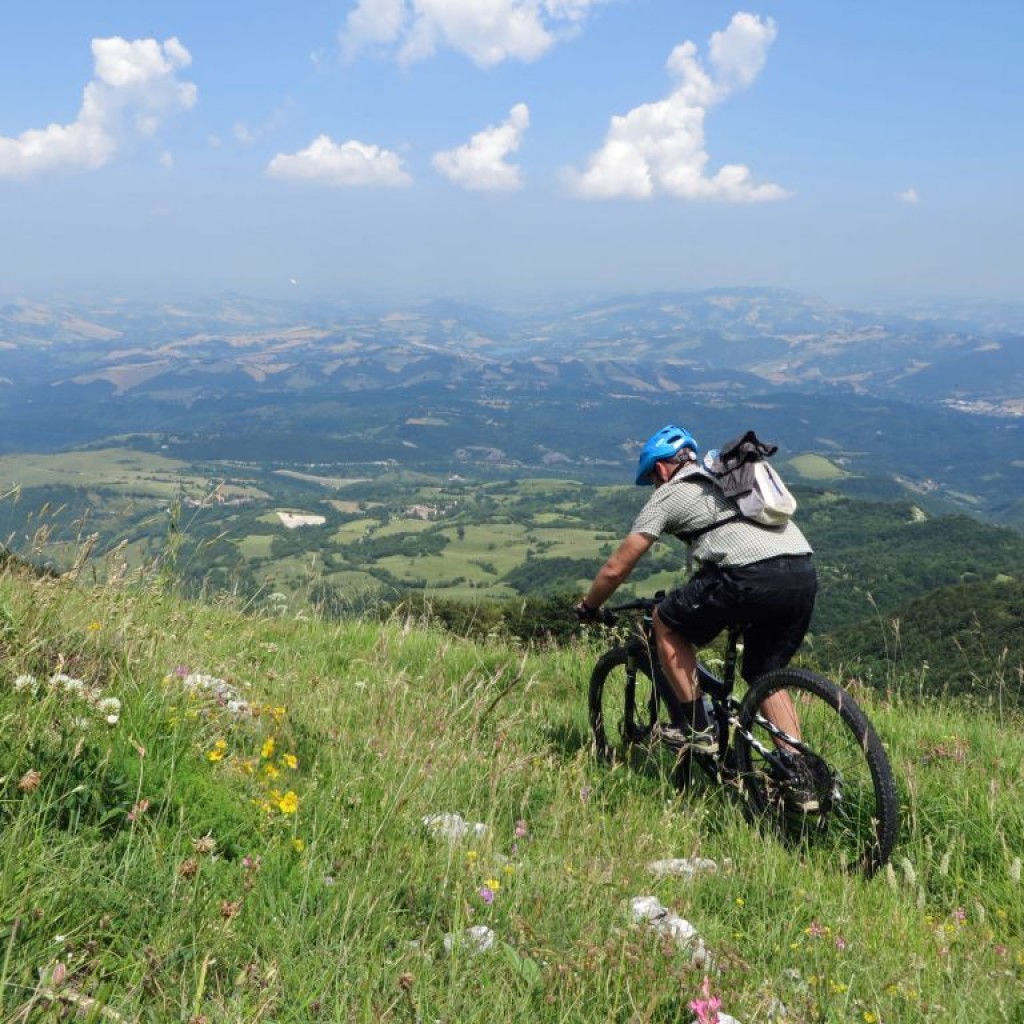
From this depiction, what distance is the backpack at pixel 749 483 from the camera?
15.6 feet

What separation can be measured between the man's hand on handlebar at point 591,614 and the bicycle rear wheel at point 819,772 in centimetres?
130

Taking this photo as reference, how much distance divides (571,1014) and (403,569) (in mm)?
116269

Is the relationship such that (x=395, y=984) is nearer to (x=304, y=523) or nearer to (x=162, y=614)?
(x=162, y=614)

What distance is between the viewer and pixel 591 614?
5.78 m

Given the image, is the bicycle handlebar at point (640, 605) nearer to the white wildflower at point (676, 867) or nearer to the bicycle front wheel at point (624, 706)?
the bicycle front wheel at point (624, 706)

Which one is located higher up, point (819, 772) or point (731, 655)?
point (731, 655)

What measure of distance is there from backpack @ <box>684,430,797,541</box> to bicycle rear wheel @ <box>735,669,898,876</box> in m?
0.95

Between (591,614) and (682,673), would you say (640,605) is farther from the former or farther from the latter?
(682,673)

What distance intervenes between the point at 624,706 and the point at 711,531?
188 cm

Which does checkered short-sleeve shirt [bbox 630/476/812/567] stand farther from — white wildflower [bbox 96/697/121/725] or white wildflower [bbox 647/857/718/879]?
white wildflower [bbox 96/697/121/725]

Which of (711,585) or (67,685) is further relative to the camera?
(711,585)

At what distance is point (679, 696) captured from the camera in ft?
17.0

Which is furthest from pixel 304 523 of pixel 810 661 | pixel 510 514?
pixel 810 661

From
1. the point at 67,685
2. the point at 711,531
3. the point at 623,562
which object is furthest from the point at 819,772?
the point at 67,685
